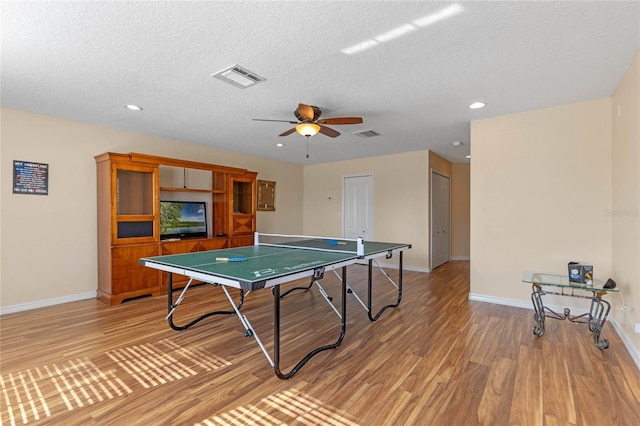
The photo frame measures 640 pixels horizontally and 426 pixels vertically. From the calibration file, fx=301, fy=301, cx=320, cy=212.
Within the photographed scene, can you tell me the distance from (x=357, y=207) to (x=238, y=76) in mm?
4647

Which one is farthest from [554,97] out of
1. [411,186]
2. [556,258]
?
[411,186]

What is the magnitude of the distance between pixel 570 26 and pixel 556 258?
2.56 m

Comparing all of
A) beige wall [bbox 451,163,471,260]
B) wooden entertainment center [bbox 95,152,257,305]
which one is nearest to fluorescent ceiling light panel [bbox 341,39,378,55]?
wooden entertainment center [bbox 95,152,257,305]

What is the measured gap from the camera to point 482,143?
3932mm

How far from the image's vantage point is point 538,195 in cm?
359

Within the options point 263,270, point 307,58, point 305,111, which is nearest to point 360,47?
point 307,58

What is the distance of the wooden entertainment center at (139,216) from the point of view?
156 inches

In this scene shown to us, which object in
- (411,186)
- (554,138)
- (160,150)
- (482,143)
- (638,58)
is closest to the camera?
(638,58)

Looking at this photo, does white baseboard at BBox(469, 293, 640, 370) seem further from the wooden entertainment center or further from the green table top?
the wooden entertainment center

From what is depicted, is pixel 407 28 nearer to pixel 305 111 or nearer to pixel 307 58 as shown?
pixel 307 58

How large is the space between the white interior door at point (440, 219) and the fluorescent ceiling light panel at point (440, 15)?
4480 mm

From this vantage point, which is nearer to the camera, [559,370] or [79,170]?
[559,370]

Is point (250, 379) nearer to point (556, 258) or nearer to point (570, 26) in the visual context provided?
point (570, 26)

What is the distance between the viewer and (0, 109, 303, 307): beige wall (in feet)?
11.6
